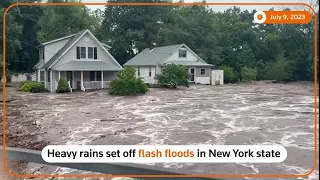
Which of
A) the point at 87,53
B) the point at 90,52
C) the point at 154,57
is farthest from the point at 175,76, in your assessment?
the point at 87,53

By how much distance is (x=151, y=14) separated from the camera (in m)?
28.2

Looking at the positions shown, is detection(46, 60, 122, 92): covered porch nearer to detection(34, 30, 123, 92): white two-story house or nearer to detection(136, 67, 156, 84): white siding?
detection(34, 30, 123, 92): white two-story house

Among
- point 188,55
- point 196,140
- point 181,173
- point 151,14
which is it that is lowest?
point 196,140

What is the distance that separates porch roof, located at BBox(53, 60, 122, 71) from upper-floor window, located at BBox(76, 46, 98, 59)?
41 cm

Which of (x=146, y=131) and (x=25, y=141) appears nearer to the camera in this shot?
(x=25, y=141)

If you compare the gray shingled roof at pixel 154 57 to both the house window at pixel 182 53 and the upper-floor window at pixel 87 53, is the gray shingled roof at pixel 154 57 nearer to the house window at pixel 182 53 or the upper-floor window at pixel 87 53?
the house window at pixel 182 53

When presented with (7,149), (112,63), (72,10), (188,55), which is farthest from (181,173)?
(72,10)

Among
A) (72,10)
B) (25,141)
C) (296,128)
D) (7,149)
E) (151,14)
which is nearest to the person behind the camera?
(7,149)

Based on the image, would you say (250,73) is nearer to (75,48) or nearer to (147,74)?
(75,48)

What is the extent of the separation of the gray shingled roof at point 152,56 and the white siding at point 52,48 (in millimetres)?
6638

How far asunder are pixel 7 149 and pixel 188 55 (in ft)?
86.1

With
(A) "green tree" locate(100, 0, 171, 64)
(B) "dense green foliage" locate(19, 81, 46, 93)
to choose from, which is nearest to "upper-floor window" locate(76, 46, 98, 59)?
(A) "green tree" locate(100, 0, 171, 64)

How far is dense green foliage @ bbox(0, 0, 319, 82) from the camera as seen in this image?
42.5 feet

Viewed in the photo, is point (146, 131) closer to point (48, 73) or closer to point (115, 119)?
point (115, 119)
